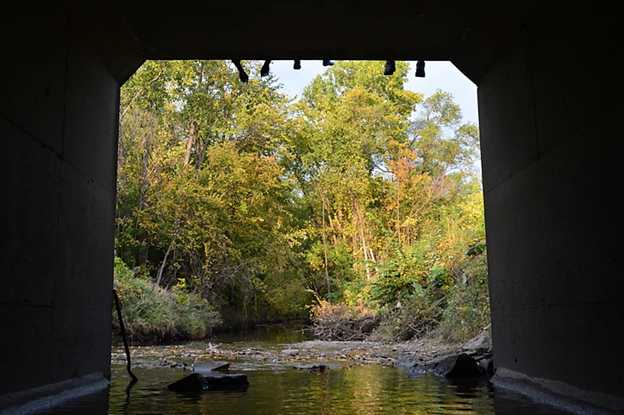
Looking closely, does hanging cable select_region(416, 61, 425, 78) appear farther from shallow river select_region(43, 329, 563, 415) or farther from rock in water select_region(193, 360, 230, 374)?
rock in water select_region(193, 360, 230, 374)

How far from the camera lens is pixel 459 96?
117 ft

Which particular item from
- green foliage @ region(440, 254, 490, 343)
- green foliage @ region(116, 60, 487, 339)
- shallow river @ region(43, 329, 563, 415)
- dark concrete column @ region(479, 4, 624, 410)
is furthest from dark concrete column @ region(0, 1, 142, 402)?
green foliage @ region(116, 60, 487, 339)

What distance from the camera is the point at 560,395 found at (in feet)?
18.3

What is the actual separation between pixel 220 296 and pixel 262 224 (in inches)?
138

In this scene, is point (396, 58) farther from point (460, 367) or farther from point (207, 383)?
point (207, 383)

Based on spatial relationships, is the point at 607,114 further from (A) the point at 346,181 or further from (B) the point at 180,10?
(A) the point at 346,181

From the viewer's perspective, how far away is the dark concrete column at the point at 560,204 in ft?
15.2

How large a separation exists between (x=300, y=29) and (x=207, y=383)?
4.29 m

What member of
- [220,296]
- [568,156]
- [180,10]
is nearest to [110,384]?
[180,10]

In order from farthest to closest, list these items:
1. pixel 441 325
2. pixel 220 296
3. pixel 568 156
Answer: pixel 220 296
pixel 441 325
pixel 568 156

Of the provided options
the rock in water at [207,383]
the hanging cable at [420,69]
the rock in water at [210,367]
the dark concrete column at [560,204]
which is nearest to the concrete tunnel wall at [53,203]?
the rock in water at [207,383]

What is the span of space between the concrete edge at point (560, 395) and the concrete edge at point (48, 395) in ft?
14.6

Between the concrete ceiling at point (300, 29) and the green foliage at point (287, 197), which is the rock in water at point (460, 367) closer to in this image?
the concrete ceiling at point (300, 29)

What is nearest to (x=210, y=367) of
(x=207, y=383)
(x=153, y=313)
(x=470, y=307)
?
(x=207, y=383)
